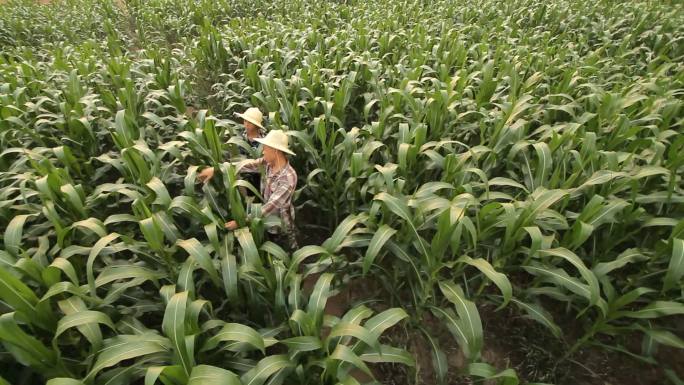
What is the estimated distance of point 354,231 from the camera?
6.67 ft

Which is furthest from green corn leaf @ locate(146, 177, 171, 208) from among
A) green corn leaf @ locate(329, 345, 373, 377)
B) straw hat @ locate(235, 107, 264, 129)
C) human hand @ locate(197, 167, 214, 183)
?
green corn leaf @ locate(329, 345, 373, 377)

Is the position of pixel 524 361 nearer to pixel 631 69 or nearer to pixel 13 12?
pixel 631 69

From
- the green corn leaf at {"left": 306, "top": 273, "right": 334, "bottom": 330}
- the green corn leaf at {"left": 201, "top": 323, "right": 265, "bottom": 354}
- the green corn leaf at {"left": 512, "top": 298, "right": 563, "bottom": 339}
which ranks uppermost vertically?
the green corn leaf at {"left": 201, "top": 323, "right": 265, "bottom": 354}

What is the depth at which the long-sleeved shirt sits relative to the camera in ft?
7.57

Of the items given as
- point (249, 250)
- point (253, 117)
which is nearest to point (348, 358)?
point (249, 250)

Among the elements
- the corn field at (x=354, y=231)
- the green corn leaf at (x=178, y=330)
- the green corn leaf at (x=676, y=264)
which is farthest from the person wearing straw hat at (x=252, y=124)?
the green corn leaf at (x=676, y=264)

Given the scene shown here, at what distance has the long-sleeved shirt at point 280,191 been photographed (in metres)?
2.31

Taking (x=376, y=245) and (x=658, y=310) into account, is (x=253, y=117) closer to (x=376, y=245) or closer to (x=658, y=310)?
(x=376, y=245)

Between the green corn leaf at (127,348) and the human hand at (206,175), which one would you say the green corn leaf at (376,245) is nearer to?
the green corn leaf at (127,348)

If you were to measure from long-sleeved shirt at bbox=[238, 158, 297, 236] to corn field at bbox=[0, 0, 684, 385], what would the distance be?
0.59 ft

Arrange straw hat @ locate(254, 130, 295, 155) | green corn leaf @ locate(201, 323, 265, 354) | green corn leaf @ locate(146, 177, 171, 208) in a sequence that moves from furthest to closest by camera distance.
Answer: straw hat @ locate(254, 130, 295, 155) < green corn leaf @ locate(146, 177, 171, 208) < green corn leaf @ locate(201, 323, 265, 354)

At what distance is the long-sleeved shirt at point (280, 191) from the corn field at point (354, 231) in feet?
0.59

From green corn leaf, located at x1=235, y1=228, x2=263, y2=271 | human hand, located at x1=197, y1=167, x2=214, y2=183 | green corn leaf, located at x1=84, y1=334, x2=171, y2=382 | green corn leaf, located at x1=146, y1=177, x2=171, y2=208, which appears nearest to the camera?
green corn leaf, located at x1=84, y1=334, x2=171, y2=382

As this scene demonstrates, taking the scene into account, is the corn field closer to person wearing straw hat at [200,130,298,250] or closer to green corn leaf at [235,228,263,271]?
green corn leaf at [235,228,263,271]
